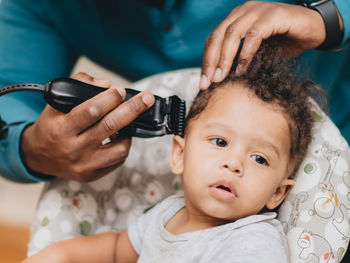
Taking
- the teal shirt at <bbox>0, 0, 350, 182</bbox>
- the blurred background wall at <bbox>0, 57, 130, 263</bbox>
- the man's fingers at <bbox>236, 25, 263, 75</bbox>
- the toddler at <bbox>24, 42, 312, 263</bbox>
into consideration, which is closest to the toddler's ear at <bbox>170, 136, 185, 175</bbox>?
the toddler at <bbox>24, 42, 312, 263</bbox>

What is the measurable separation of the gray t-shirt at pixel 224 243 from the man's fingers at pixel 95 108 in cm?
28

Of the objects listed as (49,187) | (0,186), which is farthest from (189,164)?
(0,186)

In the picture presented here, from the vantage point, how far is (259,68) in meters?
0.86

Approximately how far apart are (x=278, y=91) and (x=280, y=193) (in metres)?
0.21

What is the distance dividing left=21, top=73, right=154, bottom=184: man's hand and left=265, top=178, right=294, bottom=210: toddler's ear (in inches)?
12.3

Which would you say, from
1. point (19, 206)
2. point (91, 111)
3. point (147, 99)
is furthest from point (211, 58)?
point (19, 206)

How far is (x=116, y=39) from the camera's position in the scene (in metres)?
1.17

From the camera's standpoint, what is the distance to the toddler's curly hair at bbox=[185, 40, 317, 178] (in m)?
0.83

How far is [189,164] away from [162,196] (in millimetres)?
273

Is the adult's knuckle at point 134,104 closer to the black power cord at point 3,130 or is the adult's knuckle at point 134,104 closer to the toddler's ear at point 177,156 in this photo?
the toddler's ear at point 177,156

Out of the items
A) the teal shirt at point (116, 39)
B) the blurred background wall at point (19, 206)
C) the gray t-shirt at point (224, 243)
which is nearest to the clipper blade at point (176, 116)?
the gray t-shirt at point (224, 243)

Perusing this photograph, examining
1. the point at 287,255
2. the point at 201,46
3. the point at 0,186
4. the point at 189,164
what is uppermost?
the point at 201,46

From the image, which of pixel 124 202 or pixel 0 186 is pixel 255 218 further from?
pixel 0 186

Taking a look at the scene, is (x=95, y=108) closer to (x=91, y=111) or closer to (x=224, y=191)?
(x=91, y=111)
